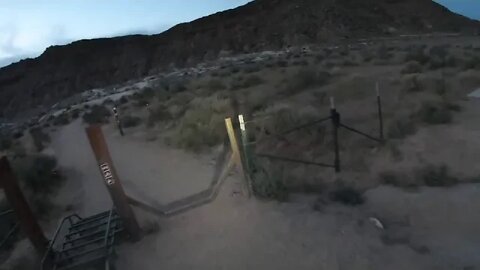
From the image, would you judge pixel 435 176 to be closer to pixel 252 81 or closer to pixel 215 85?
pixel 252 81

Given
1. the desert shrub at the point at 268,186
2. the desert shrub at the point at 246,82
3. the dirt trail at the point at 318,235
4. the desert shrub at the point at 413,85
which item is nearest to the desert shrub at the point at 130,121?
the desert shrub at the point at 246,82

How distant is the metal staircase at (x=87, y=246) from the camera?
743 cm

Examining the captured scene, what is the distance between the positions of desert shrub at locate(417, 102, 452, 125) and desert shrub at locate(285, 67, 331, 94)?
23.4ft

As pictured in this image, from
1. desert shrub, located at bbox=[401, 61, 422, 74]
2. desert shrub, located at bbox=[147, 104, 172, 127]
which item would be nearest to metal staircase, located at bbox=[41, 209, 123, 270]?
desert shrub, located at bbox=[147, 104, 172, 127]

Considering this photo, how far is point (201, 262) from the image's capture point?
744 centimetres

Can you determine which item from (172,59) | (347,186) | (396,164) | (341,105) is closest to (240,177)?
(347,186)

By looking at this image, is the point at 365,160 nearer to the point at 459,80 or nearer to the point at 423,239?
the point at 423,239

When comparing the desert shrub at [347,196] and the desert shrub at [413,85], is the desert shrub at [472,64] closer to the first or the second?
the desert shrub at [413,85]

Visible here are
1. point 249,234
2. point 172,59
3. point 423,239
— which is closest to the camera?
point 423,239

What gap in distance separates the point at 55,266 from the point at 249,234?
2990mm

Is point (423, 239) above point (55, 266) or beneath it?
beneath

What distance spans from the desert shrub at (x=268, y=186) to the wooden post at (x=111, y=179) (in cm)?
236

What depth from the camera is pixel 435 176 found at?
954cm

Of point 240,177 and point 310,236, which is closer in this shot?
point 310,236
